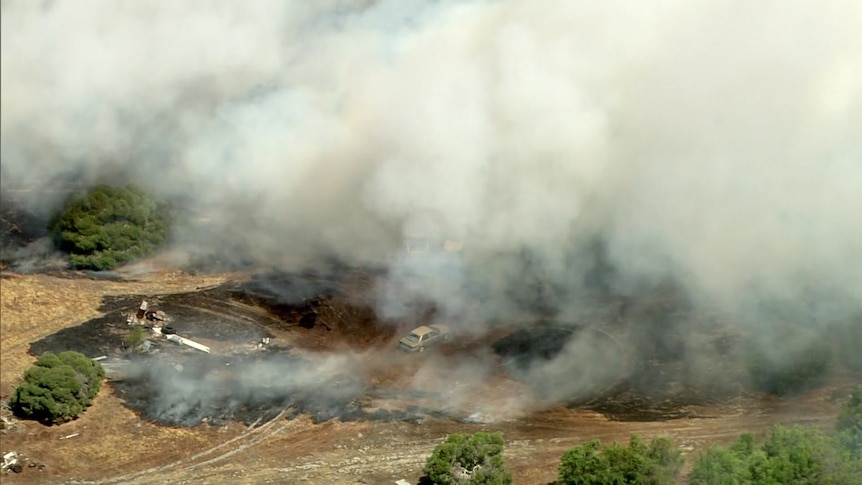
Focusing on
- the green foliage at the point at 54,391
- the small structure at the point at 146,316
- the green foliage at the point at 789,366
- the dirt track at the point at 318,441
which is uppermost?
the small structure at the point at 146,316

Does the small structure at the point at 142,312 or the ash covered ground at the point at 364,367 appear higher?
the small structure at the point at 142,312

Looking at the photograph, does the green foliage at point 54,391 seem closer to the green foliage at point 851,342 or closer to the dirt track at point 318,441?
the dirt track at point 318,441

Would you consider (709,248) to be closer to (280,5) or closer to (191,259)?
(191,259)

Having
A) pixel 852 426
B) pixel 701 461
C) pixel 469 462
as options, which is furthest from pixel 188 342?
pixel 852 426

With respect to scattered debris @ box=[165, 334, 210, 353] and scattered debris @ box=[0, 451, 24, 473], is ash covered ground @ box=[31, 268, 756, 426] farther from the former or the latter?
scattered debris @ box=[0, 451, 24, 473]

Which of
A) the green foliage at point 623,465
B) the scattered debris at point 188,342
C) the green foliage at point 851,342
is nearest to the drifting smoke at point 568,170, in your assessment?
the green foliage at point 851,342

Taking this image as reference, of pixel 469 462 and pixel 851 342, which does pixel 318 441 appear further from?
pixel 851 342
